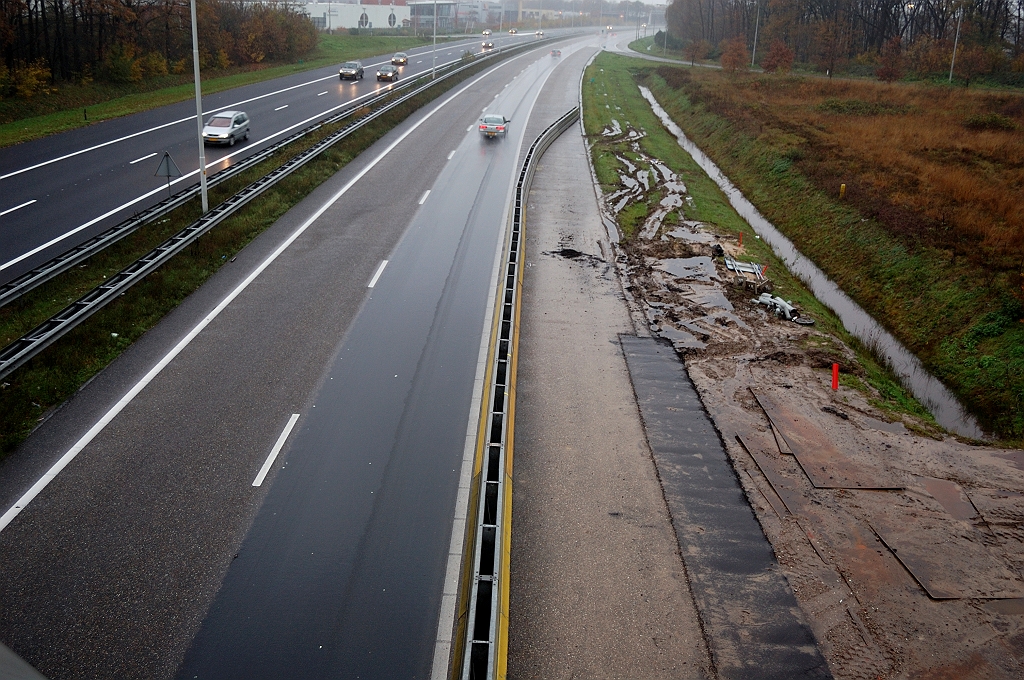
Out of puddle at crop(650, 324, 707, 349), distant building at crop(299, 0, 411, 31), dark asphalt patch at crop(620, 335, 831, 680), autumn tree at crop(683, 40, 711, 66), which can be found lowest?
dark asphalt patch at crop(620, 335, 831, 680)

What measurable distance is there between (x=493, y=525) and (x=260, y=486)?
3678 millimetres

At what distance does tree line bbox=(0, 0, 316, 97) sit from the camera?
44.1 m

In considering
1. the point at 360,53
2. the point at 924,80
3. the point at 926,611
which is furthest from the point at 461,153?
the point at 360,53

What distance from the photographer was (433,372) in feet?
49.1

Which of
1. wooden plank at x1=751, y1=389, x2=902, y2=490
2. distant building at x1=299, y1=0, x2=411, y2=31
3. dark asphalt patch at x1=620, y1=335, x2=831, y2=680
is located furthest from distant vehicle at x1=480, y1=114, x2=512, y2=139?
distant building at x1=299, y1=0, x2=411, y2=31

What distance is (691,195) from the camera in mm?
32969

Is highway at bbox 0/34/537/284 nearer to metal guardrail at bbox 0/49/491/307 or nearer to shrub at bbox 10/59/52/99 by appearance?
metal guardrail at bbox 0/49/491/307

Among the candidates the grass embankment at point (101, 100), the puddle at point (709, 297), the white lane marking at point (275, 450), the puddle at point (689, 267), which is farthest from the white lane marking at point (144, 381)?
the grass embankment at point (101, 100)

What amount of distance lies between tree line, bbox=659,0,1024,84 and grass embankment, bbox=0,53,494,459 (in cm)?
6145

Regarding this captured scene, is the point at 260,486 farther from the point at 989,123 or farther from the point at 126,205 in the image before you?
the point at 989,123

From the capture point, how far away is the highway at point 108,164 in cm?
2197

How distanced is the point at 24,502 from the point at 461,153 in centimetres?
2884

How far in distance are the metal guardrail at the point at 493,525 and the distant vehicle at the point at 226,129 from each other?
23888mm

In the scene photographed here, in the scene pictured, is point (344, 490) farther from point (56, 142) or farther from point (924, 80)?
point (924, 80)
